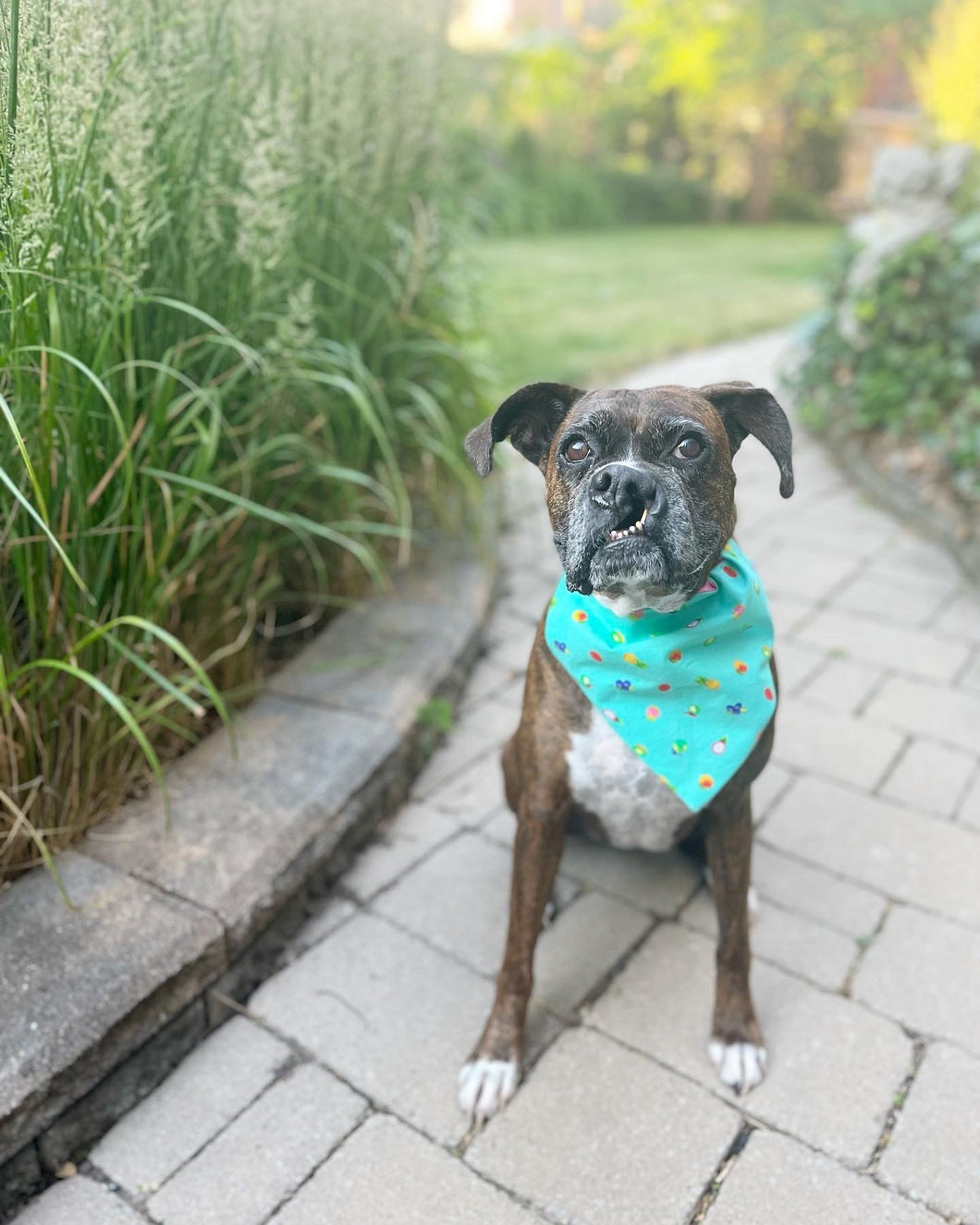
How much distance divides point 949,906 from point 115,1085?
6.25ft

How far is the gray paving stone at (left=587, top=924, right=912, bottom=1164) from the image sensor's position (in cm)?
210

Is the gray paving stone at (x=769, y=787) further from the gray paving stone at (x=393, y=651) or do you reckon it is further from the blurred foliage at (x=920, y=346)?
the blurred foliage at (x=920, y=346)

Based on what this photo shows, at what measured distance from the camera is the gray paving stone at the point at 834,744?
3176mm

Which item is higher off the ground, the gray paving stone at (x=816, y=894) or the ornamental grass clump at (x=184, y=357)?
the ornamental grass clump at (x=184, y=357)

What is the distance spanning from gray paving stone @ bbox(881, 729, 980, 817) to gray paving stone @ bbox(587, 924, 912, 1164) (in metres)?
0.84

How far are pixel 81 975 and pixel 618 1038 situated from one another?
1077 mm

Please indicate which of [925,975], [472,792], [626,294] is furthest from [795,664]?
[626,294]

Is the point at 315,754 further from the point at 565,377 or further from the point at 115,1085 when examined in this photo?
the point at 565,377

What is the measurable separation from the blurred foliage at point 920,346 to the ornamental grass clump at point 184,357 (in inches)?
98.8

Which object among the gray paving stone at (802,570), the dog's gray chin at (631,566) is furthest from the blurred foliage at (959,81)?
the dog's gray chin at (631,566)

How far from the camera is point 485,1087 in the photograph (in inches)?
83.6

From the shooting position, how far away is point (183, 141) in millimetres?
2643

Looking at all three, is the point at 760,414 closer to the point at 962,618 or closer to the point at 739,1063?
the point at 739,1063

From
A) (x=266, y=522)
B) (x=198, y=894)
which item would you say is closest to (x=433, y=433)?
(x=266, y=522)
